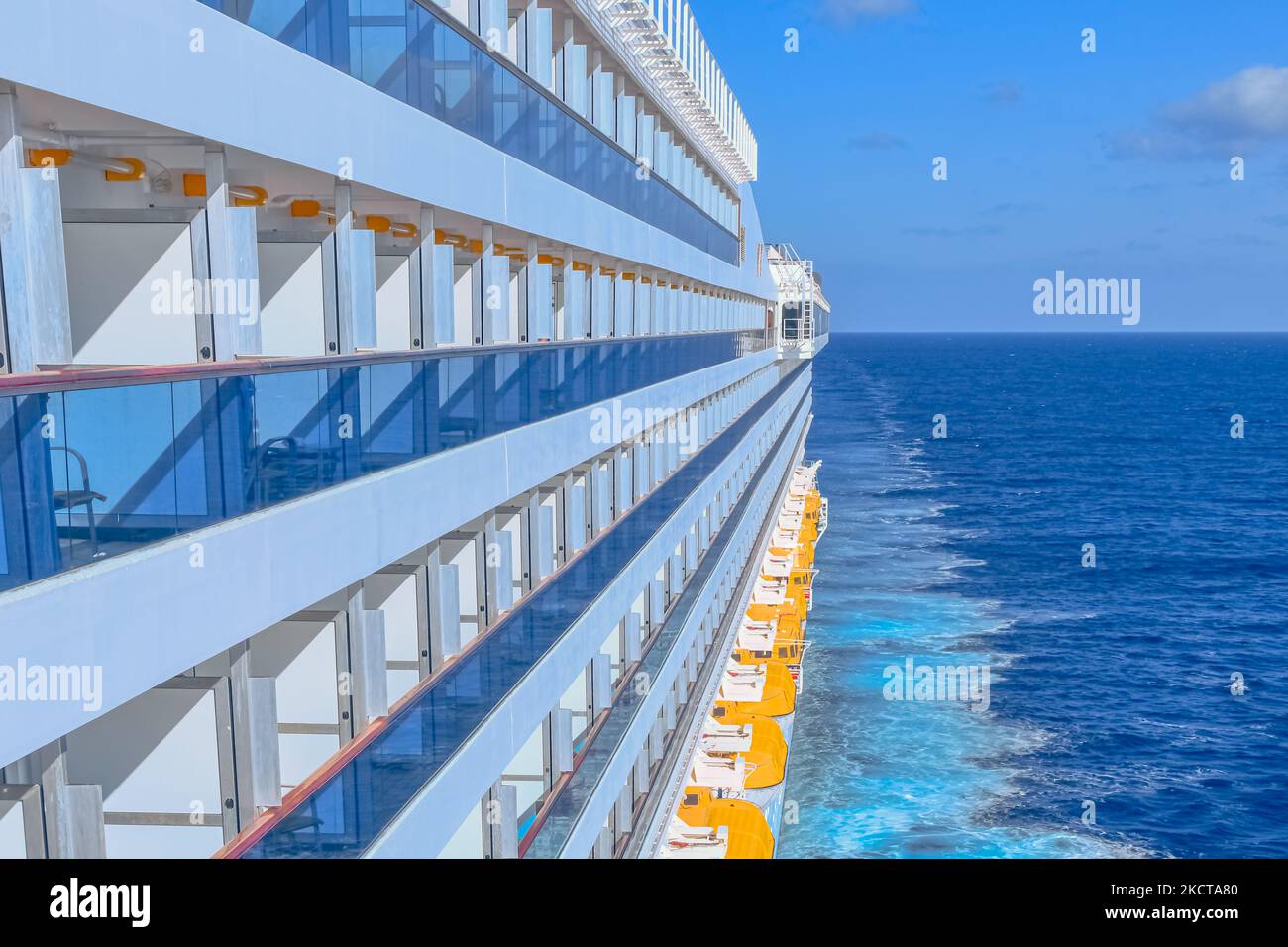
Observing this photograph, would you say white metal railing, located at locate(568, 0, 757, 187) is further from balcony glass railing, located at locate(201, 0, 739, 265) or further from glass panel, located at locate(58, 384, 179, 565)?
glass panel, located at locate(58, 384, 179, 565)

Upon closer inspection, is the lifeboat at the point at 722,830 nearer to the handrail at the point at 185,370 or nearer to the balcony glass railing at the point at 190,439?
the balcony glass railing at the point at 190,439

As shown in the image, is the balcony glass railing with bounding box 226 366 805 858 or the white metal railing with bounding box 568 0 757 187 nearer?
the balcony glass railing with bounding box 226 366 805 858

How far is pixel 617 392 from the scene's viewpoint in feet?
59.6

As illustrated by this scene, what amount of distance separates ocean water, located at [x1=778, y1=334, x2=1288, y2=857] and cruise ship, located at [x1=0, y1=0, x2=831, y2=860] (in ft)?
50.1

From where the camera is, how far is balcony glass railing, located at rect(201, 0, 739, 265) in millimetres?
7820

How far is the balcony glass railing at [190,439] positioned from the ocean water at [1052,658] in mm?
21611

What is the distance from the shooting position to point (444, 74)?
414 inches

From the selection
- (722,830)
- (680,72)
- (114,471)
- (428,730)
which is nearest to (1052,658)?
(722,830)

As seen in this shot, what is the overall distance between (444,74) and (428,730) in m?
5.67

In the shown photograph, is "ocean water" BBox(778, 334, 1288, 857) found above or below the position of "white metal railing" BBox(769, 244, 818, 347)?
below

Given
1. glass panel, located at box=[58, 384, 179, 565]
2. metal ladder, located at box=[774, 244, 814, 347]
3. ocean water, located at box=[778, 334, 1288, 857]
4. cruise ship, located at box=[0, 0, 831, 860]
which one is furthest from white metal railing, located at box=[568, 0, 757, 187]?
metal ladder, located at box=[774, 244, 814, 347]

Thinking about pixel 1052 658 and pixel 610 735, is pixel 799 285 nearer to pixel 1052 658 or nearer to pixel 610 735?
pixel 1052 658

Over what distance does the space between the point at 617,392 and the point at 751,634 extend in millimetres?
20900
